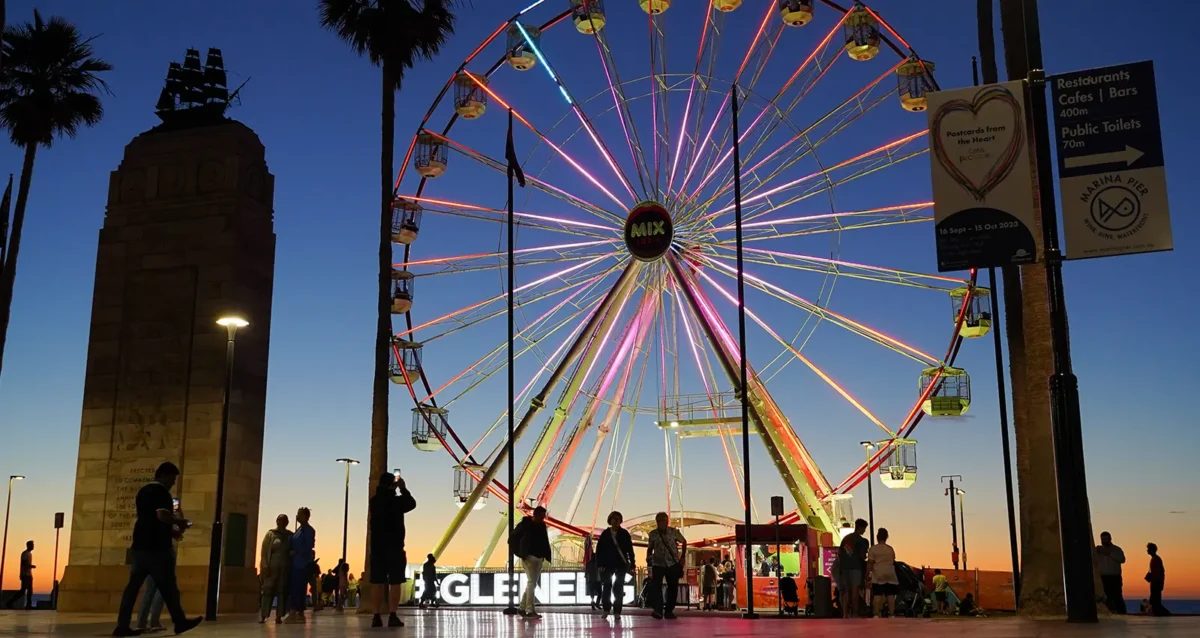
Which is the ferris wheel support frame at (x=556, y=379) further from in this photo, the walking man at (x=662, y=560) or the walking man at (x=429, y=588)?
the walking man at (x=662, y=560)

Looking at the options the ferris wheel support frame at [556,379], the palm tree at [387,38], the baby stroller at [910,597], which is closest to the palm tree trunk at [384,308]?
the palm tree at [387,38]

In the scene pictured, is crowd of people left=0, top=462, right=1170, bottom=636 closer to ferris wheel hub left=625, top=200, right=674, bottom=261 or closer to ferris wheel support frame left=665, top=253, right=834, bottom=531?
ferris wheel support frame left=665, top=253, right=834, bottom=531

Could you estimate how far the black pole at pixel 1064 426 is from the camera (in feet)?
38.2

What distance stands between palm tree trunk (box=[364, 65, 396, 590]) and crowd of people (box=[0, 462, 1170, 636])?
5147 millimetres

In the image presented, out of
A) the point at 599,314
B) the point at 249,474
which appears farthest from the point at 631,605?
the point at 249,474

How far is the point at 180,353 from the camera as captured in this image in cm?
2452

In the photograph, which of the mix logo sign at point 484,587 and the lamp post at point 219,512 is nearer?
the lamp post at point 219,512

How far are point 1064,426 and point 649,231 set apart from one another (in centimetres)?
1974

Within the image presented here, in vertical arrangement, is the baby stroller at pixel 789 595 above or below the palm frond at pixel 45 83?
below

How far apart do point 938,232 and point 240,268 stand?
16.4m

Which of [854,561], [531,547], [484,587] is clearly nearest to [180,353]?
[484,587]

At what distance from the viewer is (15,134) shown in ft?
108

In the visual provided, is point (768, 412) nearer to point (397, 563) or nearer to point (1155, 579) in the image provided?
point (1155, 579)

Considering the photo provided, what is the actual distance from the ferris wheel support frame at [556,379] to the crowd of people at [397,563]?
20.1 ft
